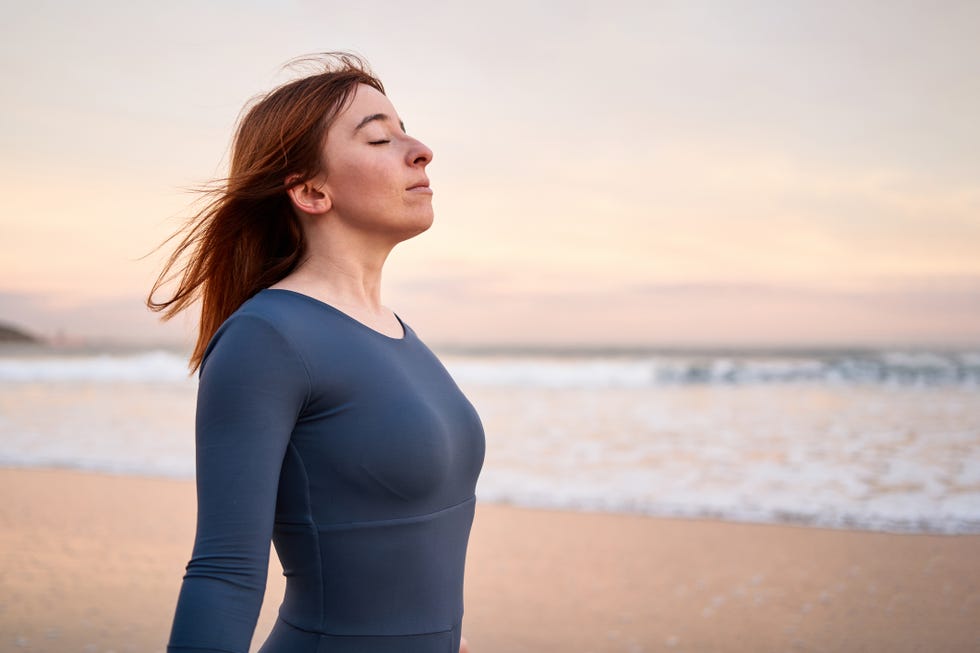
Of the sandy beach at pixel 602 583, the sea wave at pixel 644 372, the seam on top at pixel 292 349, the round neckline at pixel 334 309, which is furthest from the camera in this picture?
the sea wave at pixel 644 372

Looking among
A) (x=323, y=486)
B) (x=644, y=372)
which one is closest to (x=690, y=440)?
(x=323, y=486)

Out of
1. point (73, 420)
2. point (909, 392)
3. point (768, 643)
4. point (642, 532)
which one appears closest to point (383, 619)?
point (768, 643)

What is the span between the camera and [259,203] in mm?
1354

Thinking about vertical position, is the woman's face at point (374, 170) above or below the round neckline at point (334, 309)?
above

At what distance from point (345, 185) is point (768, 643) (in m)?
3.60

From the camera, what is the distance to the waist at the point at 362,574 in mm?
1104

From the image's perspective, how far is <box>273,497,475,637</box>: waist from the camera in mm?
1104

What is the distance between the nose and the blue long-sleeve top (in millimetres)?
313

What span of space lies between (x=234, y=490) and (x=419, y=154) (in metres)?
0.67

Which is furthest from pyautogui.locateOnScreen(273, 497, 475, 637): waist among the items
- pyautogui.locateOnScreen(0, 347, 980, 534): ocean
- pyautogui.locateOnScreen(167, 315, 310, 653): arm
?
pyautogui.locateOnScreen(0, 347, 980, 534): ocean

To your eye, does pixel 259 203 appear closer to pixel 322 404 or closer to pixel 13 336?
pixel 322 404

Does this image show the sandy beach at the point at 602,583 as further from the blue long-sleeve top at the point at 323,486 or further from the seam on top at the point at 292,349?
the seam on top at the point at 292,349

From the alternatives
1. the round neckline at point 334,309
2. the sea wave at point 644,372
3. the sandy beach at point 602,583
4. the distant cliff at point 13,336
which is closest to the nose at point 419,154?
the round neckline at point 334,309

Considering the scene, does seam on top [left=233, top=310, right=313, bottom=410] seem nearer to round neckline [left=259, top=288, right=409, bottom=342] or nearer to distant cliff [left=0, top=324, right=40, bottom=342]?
round neckline [left=259, top=288, right=409, bottom=342]
